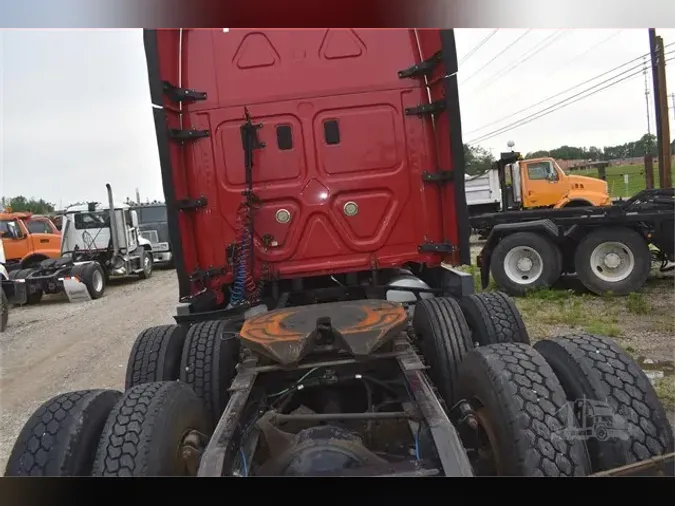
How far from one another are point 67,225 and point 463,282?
12.3 metres

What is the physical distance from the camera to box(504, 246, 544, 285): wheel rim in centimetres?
793

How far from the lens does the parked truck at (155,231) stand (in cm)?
1652

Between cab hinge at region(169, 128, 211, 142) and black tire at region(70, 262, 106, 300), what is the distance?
8789 millimetres

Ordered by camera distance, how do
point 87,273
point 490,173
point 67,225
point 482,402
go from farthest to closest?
1. point 490,173
2. point 67,225
3. point 87,273
4. point 482,402

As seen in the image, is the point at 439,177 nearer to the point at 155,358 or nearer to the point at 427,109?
the point at 427,109

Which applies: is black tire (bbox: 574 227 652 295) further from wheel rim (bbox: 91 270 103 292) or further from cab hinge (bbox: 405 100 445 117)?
wheel rim (bbox: 91 270 103 292)

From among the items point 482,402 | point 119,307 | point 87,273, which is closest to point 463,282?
point 482,402

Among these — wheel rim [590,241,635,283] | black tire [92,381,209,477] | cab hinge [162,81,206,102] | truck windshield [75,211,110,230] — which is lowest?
wheel rim [590,241,635,283]

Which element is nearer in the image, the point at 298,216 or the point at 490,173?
the point at 298,216

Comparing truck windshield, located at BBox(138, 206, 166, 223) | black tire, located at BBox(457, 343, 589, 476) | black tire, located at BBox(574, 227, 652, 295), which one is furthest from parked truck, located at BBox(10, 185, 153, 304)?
black tire, located at BBox(457, 343, 589, 476)

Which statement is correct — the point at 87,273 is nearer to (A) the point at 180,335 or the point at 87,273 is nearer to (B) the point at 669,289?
(A) the point at 180,335

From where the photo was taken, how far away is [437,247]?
367 cm

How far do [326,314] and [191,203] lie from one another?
137 centimetres

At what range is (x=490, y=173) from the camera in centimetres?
1577
